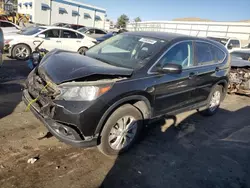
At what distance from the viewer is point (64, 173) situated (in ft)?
9.59

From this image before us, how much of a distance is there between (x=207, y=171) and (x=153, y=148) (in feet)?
2.95

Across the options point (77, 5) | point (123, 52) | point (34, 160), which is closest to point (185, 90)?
point (123, 52)

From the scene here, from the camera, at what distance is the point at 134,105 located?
138 inches

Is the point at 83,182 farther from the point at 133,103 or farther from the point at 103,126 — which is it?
the point at 133,103

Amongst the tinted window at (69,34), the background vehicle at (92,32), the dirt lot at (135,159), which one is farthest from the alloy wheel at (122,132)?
the background vehicle at (92,32)

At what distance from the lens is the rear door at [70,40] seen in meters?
10.4

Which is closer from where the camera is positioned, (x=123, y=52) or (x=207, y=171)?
(x=207, y=171)

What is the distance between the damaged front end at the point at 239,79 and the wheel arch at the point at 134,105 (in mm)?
5599

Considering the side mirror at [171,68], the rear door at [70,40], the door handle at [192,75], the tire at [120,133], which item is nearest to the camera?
the tire at [120,133]

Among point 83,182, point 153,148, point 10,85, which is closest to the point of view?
point 83,182

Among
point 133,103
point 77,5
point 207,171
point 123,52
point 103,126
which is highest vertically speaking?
point 77,5

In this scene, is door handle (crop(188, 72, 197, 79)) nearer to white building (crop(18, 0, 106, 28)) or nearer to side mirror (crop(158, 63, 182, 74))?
side mirror (crop(158, 63, 182, 74))

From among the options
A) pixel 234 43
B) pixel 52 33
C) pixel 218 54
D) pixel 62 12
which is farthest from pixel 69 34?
pixel 62 12

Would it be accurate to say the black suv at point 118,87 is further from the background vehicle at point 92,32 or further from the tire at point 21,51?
the background vehicle at point 92,32
